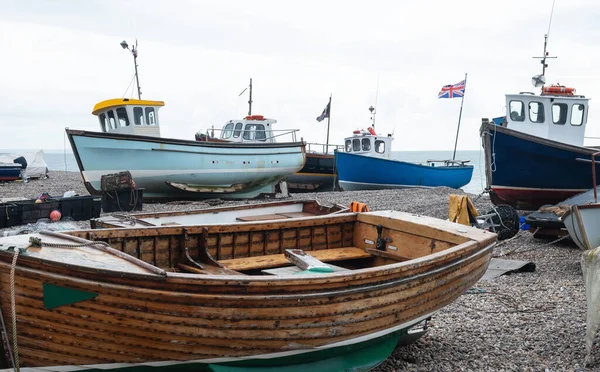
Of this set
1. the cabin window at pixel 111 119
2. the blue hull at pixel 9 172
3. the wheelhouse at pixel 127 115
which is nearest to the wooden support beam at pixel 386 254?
the wheelhouse at pixel 127 115

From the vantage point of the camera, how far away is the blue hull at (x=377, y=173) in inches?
1061

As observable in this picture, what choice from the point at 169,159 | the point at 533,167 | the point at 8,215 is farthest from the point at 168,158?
the point at 533,167

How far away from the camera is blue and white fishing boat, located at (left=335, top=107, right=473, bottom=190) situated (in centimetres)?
2700

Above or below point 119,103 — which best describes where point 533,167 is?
below

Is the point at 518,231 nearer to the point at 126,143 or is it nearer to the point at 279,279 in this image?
the point at 279,279

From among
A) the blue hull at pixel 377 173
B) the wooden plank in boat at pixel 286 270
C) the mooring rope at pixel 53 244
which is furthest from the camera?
the blue hull at pixel 377 173

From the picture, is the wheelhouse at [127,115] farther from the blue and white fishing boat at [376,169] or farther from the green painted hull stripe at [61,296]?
the green painted hull stripe at [61,296]

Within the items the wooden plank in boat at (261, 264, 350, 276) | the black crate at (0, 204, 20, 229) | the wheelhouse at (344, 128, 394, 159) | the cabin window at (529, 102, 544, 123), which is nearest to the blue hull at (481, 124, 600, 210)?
the cabin window at (529, 102, 544, 123)

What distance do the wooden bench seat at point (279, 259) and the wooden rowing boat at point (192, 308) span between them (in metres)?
0.49

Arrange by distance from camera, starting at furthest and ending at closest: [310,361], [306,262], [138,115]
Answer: [138,115], [306,262], [310,361]

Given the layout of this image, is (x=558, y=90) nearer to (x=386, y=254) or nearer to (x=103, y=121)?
Result: (x=386, y=254)

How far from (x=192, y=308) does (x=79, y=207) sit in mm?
10457

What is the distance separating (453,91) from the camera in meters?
26.5

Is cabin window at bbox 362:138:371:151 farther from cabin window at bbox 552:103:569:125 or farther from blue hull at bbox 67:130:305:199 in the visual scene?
cabin window at bbox 552:103:569:125
